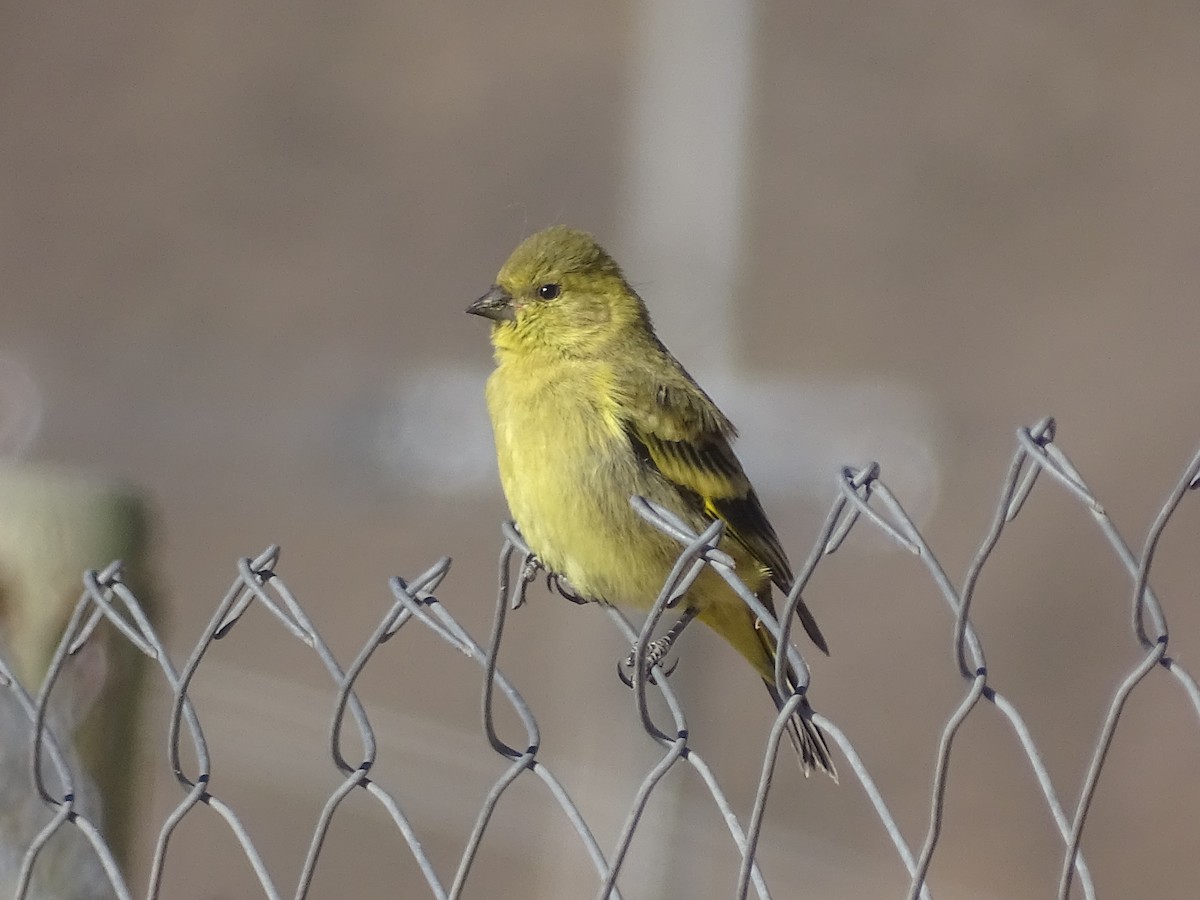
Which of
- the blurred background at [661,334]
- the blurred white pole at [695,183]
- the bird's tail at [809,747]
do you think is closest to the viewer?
the bird's tail at [809,747]

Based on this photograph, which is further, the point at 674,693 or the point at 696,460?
the point at 696,460

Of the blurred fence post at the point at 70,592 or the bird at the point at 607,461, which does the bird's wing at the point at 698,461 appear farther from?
the blurred fence post at the point at 70,592

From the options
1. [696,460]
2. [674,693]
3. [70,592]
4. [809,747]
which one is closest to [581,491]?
[696,460]

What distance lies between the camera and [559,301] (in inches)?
154

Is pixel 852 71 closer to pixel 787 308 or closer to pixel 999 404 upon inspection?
pixel 787 308

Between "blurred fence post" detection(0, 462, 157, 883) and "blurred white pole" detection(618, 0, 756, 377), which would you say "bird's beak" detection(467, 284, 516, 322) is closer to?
"blurred fence post" detection(0, 462, 157, 883)

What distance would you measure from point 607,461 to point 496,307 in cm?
58

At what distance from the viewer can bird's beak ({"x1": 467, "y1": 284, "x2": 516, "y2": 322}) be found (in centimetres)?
387

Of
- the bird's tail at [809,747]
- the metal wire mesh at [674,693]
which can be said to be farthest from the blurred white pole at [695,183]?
the metal wire mesh at [674,693]

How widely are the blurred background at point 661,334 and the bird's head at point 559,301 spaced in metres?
2.95

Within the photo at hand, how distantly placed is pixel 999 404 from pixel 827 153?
10.9ft

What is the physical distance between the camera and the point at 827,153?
12422mm

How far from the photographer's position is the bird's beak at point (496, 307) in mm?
3867

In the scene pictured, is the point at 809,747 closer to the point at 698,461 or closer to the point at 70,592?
the point at 698,461
